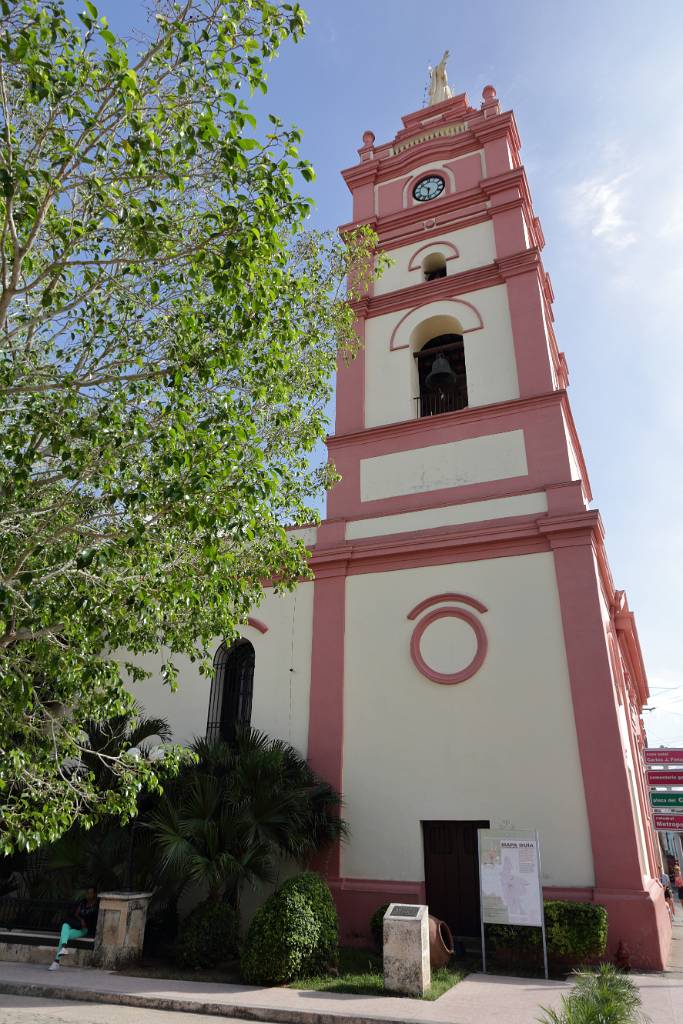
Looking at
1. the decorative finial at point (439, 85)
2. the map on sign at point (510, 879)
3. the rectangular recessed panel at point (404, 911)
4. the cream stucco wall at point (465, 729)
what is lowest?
the rectangular recessed panel at point (404, 911)

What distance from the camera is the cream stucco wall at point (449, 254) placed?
1522 cm

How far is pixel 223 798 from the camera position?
31.2 ft

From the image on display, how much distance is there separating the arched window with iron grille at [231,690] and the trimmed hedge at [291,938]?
420 cm

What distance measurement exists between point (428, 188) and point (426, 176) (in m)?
0.41

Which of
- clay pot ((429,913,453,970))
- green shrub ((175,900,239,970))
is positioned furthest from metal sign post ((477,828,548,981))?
green shrub ((175,900,239,970))

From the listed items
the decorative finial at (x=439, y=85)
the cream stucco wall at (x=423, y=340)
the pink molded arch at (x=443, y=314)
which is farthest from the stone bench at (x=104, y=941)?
the decorative finial at (x=439, y=85)

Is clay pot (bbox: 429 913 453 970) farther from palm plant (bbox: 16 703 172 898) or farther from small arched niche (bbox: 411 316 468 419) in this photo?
small arched niche (bbox: 411 316 468 419)

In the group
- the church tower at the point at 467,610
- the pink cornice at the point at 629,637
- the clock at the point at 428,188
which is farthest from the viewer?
the clock at the point at 428,188

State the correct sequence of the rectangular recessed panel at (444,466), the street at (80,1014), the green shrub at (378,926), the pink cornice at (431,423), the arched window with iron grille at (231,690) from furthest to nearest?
1. the arched window with iron grille at (231,690)
2. the pink cornice at (431,423)
3. the rectangular recessed panel at (444,466)
4. the green shrub at (378,926)
5. the street at (80,1014)

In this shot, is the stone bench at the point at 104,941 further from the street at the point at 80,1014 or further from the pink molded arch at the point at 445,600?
the pink molded arch at the point at 445,600

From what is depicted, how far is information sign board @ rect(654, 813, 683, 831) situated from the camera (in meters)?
27.2

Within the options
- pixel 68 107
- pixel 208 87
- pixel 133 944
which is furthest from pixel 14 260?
pixel 133 944

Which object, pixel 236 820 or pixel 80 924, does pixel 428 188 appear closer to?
pixel 236 820

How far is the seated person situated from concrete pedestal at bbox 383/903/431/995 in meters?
4.20
